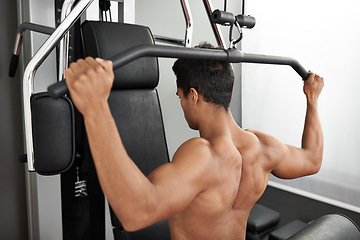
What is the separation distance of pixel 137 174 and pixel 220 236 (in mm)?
528

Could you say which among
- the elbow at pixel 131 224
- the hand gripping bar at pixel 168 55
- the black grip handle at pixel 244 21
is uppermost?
the black grip handle at pixel 244 21

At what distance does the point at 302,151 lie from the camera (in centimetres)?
134

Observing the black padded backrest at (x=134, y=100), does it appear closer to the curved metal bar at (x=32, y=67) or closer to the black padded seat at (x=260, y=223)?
the curved metal bar at (x=32, y=67)

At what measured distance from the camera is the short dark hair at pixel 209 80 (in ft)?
3.73

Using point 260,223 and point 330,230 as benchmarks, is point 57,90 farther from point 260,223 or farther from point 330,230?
point 260,223

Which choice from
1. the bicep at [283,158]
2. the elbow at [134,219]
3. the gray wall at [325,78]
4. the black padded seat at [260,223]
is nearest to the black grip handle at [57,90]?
the elbow at [134,219]

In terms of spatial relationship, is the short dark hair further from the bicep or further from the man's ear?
the bicep

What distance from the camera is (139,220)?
2.56 ft

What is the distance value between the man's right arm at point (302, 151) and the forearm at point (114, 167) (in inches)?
24.5

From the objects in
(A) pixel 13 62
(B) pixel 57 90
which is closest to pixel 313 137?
(B) pixel 57 90

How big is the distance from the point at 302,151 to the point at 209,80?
53 centimetres

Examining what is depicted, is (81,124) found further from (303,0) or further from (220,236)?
(303,0)

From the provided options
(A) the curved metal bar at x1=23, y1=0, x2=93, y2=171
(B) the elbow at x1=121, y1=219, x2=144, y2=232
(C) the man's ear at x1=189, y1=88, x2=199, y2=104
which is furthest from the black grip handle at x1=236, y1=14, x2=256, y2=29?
(B) the elbow at x1=121, y1=219, x2=144, y2=232

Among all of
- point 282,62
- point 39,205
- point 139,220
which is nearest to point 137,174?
point 139,220
